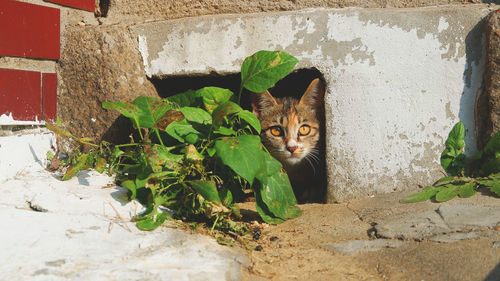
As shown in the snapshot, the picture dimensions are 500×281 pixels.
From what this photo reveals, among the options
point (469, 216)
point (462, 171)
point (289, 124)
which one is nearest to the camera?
point (469, 216)

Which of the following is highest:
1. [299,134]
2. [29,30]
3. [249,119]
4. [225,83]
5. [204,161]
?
[29,30]

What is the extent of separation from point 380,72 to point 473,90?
1.87 ft

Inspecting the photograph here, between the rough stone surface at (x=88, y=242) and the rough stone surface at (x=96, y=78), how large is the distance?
57cm

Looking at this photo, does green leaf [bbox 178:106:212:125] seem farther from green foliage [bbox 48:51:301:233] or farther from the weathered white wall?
the weathered white wall

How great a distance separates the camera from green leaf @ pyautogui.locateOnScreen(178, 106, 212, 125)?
8.02 ft

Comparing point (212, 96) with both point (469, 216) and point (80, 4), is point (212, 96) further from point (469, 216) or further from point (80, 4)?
point (469, 216)

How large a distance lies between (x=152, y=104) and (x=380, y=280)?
1.59 m

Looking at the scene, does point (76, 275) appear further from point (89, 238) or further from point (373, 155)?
point (373, 155)

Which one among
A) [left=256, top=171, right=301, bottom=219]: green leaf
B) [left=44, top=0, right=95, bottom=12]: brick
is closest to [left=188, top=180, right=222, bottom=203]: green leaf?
[left=256, top=171, right=301, bottom=219]: green leaf

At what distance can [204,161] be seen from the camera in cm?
247

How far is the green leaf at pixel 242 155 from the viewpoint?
208 centimetres

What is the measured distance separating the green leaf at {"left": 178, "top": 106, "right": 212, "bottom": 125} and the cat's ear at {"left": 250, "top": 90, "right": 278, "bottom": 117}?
846 mm

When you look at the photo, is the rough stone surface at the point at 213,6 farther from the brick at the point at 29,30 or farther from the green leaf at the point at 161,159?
the green leaf at the point at 161,159

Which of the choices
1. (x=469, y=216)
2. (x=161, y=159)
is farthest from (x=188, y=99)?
(x=469, y=216)
